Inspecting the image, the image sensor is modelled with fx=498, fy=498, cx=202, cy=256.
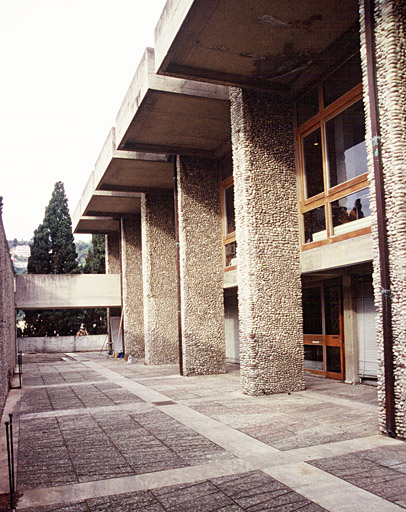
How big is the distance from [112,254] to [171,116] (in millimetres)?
15018

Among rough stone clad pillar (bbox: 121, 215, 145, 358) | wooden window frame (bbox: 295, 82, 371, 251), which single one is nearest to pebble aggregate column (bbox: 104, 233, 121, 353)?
rough stone clad pillar (bbox: 121, 215, 145, 358)

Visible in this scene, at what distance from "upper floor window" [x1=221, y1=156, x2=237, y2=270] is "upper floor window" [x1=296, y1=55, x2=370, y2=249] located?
3745 millimetres

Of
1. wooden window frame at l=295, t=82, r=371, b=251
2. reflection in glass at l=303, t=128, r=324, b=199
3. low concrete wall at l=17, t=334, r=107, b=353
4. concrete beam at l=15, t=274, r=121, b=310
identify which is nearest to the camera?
wooden window frame at l=295, t=82, r=371, b=251

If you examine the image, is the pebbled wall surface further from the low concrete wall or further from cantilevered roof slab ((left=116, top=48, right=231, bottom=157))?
the low concrete wall

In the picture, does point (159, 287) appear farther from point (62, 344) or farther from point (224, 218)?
point (62, 344)

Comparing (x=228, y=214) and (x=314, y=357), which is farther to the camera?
(x=228, y=214)

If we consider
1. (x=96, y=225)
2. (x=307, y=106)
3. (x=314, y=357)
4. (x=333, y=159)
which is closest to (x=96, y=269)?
(x=96, y=225)

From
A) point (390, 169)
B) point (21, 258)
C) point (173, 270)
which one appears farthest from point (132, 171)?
point (21, 258)

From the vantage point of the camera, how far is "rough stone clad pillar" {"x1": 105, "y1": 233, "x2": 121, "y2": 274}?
25469 mm

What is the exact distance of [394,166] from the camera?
6.35m

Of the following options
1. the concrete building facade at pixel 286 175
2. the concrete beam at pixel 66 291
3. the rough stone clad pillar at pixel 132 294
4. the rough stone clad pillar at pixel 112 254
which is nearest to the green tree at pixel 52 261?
the rough stone clad pillar at pixel 112 254

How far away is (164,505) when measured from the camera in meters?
4.23

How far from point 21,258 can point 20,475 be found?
157802 mm

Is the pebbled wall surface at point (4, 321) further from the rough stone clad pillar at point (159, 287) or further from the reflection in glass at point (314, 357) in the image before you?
the reflection in glass at point (314, 357)
